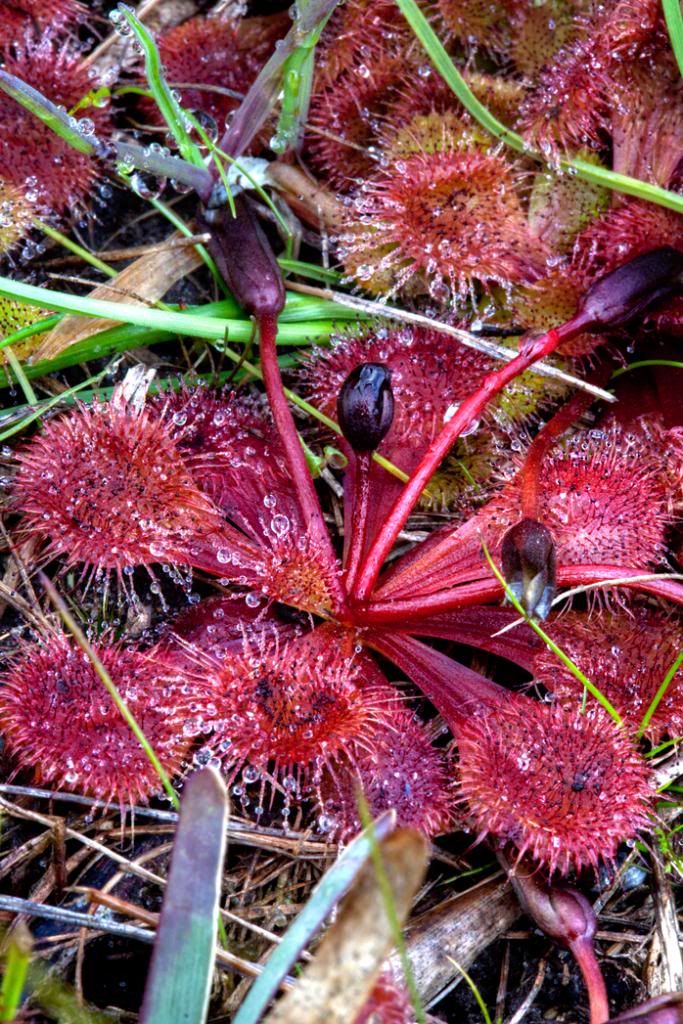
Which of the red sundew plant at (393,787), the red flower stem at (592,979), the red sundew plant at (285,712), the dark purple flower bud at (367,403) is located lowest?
the red flower stem at (592,979)

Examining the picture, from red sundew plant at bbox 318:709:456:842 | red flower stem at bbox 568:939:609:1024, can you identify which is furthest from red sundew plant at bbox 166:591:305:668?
red flower stem at bbox 568:939:609:1024

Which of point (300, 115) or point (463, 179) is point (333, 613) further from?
point (300, 115)

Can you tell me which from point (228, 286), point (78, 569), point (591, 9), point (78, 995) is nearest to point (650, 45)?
point (591, 9)

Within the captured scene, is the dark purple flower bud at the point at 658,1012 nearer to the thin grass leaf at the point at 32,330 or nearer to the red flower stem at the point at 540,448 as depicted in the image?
the red flower stem at the point at 540,448

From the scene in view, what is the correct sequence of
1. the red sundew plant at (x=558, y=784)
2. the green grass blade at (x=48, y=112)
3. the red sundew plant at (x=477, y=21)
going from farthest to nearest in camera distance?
the red sundew plant at (x=477, y=21), the green grass blade at (x=48, y=112), the red sundew plant at (x=558, y=784)

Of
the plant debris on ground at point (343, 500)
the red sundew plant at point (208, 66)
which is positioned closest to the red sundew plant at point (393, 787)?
the plant debris on ground at point (343, 500)

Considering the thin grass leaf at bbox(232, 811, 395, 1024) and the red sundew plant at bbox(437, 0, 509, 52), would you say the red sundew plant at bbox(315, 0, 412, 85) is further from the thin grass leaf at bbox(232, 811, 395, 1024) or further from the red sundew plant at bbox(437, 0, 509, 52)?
the thin grass leaf at bbox(232, 811, 395, 1024)

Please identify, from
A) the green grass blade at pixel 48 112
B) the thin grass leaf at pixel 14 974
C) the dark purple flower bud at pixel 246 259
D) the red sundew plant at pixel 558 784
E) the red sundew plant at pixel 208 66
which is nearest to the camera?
the thin grass leaf at pixel 14 974

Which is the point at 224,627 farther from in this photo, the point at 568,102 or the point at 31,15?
the point at 31,15
